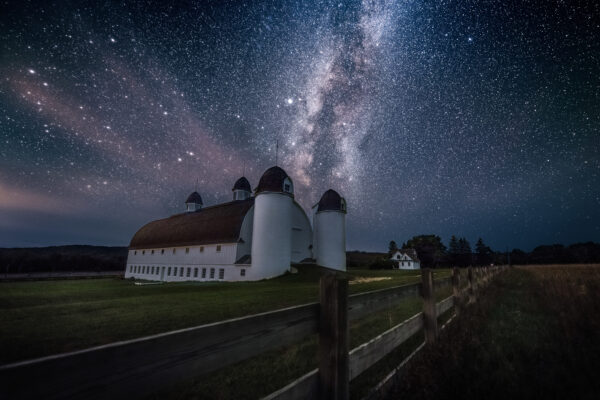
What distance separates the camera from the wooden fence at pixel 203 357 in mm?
1016

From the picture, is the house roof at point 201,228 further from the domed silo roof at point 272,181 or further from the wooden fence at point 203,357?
the wooden fence at point 203,357

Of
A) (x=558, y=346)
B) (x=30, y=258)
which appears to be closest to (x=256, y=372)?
(x=558, y=346)

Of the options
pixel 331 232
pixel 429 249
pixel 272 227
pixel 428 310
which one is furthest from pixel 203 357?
pixel 429 249

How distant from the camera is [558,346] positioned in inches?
178

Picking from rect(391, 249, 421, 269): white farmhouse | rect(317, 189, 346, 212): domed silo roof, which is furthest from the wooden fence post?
rect(391, 249, 421, 269): white farmhouse

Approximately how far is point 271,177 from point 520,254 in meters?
122

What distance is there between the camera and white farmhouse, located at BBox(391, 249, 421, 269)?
76.9 m

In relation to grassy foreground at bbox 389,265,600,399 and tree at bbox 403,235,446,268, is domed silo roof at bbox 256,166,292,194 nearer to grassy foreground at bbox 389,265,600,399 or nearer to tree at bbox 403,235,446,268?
grassy foreground at bbox 389,265,600,399

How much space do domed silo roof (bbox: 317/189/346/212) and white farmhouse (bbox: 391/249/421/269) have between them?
156 feet

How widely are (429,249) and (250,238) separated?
7745cm

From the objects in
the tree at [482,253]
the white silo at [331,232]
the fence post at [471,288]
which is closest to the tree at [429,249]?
the tree at [482,253]

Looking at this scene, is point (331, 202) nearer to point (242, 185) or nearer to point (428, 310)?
point (242, 185)

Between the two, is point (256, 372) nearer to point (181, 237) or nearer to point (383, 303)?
point (383, 303)

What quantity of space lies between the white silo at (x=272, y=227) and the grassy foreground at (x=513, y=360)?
22684 millimetres
